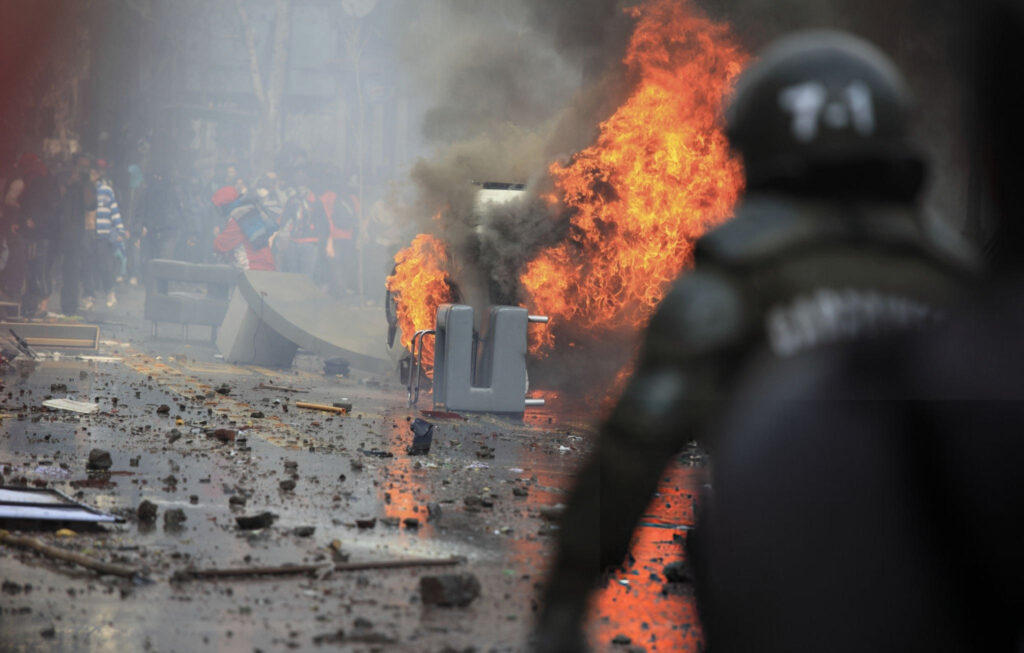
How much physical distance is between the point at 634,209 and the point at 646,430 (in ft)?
40.1

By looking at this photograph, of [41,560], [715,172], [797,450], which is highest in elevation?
[715,172]

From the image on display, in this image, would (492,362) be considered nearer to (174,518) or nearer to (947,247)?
(174,518)

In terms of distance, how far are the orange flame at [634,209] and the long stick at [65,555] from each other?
30.6 ft

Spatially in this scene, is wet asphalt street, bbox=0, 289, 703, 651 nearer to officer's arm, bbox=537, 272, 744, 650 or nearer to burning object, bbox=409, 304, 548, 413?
burning object, bbox=409, 304, 548, 413

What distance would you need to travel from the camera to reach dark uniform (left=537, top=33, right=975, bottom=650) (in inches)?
75.2

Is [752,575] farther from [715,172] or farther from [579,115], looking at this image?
[579,115]

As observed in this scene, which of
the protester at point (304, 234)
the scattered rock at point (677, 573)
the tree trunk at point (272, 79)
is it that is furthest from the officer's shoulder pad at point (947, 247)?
the tree trunk at point (272, 79)

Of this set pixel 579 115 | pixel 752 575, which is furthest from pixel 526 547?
pixel 579 115

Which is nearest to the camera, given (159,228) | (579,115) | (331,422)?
(331,422)

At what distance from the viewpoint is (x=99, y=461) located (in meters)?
7.51

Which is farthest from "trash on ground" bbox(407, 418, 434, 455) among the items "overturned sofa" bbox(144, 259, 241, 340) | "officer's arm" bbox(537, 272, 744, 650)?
"overturned sofa" bbox(144, 259, 241, 340)

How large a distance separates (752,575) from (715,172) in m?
→ 12.4

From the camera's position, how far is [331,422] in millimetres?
11094

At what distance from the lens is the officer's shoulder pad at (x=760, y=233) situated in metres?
1.93
